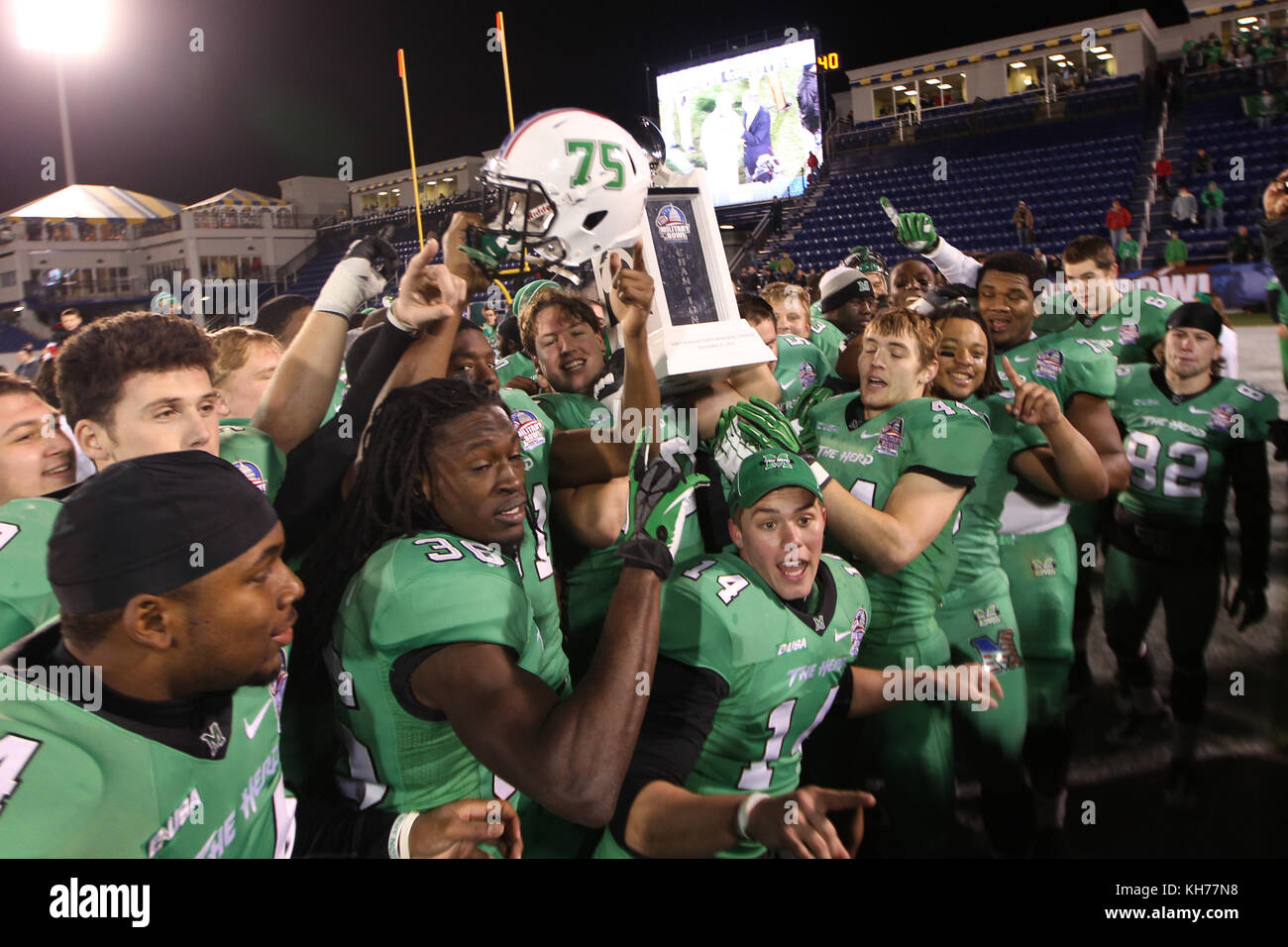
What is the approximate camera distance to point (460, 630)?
1520 millimetres

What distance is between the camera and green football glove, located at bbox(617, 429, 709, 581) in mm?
1673

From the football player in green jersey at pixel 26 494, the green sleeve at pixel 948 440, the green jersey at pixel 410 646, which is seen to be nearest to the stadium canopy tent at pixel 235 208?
the football player in green jersey at pixel 26 494

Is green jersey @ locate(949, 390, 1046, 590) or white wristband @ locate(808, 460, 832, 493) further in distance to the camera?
green jersey @ locate(949, 390, 1046, 590)

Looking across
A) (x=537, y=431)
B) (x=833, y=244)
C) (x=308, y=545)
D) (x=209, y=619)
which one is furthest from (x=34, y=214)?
(x=833, y=244)

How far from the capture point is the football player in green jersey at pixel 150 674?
1.20m

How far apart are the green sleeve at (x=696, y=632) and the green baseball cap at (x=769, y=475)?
0.92 feet

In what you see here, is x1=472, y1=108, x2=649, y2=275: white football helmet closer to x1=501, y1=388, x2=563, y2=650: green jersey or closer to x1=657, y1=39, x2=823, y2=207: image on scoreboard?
x1=501, y1=388, x2=563, y2=650: green jersey

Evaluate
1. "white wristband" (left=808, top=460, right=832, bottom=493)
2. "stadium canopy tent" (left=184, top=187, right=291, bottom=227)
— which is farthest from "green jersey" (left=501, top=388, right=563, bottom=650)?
"stadium canopy tent" (left=184, top=187, right=291, bottom=227)

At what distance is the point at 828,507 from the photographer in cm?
239

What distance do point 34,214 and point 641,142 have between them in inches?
82.4

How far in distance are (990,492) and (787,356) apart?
52.4 inches

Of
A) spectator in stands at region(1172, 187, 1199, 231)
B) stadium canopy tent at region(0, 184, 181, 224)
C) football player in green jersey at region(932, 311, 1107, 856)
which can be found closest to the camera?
football player in green jersey at region(932, 311, 1107, 856)

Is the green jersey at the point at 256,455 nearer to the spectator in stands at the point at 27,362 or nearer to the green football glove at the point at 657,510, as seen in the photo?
the green football glove at the point at 657,510

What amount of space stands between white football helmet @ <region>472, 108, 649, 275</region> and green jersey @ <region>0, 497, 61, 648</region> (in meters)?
1.22
